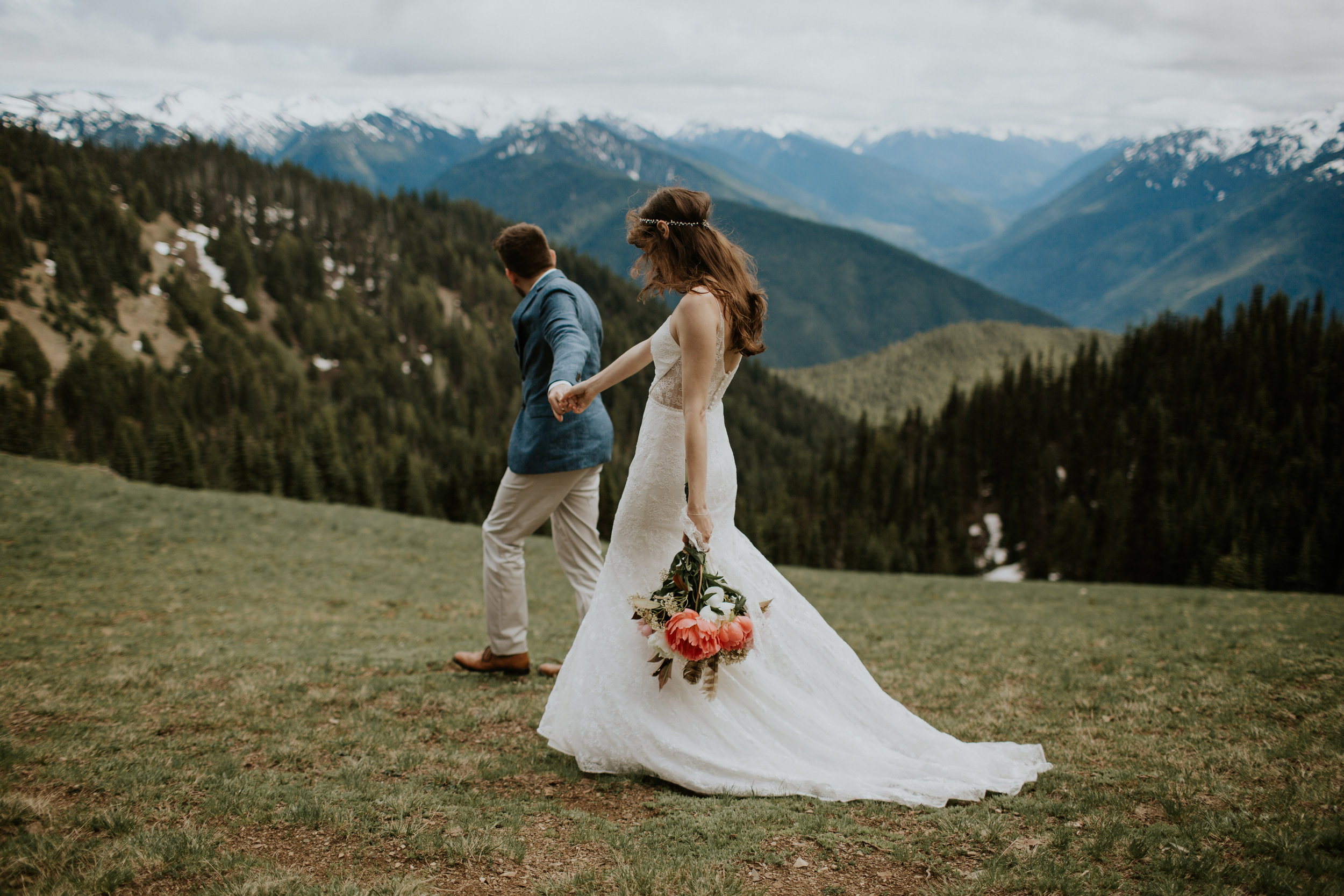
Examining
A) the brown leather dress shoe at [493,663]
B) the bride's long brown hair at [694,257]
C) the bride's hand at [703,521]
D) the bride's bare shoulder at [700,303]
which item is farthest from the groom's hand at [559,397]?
the brown leather dress shoe at [493,663]

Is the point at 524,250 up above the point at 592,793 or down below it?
above

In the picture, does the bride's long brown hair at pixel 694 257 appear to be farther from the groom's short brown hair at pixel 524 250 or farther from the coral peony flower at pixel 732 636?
the groom's short brown hair at pixel 524 250

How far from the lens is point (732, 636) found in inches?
189

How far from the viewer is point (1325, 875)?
141 inches

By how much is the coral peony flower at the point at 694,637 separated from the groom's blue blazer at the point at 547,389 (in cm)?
195

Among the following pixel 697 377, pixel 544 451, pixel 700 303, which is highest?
pixel 700 303

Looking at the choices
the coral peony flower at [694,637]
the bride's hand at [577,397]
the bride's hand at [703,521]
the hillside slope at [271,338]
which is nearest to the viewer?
the coral peony flower at [694,637]

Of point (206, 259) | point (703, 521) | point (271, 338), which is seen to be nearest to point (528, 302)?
point (703, 521)

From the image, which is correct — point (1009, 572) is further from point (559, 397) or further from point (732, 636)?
point (559, 397)

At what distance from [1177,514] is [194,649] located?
8265 centimetres

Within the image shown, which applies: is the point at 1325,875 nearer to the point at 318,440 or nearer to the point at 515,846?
the point at 515,846

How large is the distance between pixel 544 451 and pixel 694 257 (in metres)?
2.35

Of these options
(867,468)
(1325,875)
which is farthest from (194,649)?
(867,468)

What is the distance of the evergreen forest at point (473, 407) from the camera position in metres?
68.2
